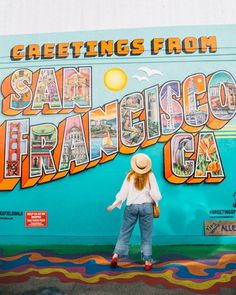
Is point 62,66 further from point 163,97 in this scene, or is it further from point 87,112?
point 163,97

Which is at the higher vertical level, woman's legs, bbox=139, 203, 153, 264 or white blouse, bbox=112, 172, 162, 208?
white blouse, bbox=112, 172, 162, 208

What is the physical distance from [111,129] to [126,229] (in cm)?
92

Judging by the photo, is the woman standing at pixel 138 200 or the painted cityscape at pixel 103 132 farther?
the painted cityscape at pixel 103 132

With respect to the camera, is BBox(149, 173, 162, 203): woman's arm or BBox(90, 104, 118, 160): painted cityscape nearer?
BBox(149, 173, 162, 203): woman's arm

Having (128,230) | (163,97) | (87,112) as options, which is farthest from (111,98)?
(128,230)

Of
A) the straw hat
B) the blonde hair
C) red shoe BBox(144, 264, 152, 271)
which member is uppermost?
the straw hat

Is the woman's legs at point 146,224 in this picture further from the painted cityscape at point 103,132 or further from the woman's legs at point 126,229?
the painted cityscape at point 103,132

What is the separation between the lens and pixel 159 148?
104 inches

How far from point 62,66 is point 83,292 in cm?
200

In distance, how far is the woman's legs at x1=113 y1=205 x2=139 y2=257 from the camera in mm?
2529

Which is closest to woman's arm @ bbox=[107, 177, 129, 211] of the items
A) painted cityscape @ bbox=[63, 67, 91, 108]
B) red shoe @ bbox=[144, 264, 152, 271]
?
red shoe @ bbox=[144, 264, 152, 271]

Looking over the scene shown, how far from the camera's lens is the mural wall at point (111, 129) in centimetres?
261

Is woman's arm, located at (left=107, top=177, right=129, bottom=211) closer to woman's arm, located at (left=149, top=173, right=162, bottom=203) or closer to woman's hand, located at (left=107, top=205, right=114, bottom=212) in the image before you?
woman's hand, located at (left=107, top=205, right=114, bottom=212)

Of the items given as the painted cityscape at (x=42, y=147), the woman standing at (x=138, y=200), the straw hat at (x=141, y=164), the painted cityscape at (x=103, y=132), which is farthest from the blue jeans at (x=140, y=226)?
the painted cityscape at (x=42, y=147)
